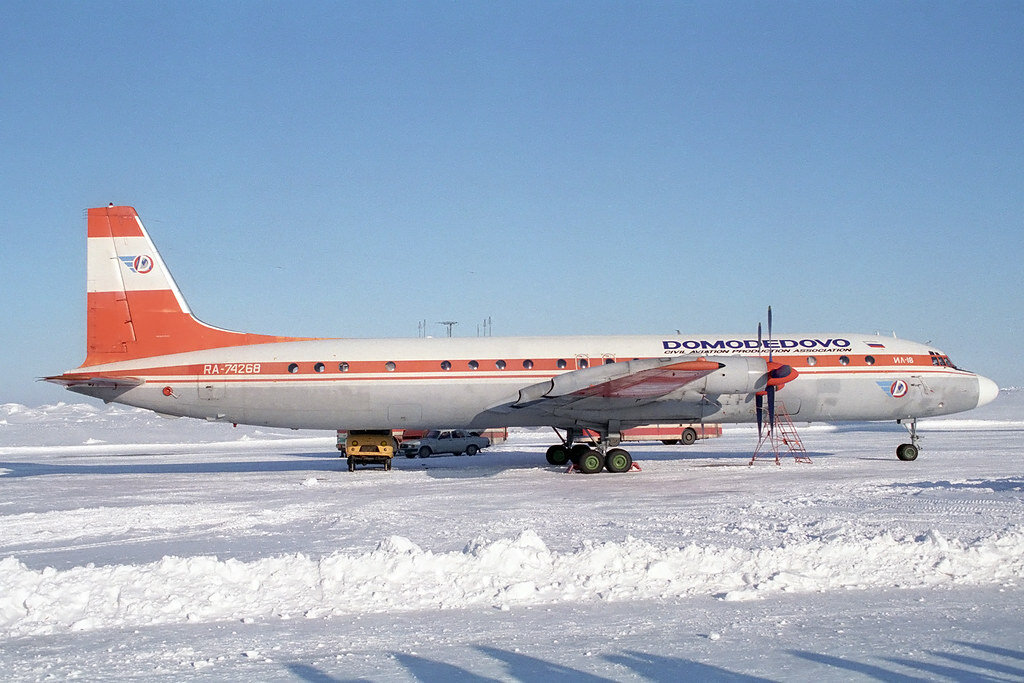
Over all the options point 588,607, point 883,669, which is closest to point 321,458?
point 588,607

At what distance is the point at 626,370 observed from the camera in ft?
62.6

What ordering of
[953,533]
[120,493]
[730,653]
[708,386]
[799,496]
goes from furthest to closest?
[708,386] → [120,493] → [799,496] → [953,533] → [730,653]

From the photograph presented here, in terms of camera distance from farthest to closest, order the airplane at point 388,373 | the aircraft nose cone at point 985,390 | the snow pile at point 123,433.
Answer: the snow pile at point 123,433, the aircraft nose cone at point 985,390, the airplane at point 388,373

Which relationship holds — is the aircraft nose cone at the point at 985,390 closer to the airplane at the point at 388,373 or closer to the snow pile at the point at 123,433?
the airplane at the point at 388,373

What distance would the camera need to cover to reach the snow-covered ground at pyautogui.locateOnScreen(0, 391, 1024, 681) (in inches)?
240

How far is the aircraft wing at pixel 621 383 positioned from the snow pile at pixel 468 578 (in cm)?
963

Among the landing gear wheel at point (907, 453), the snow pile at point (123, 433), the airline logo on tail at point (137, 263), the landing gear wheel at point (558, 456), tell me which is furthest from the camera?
the snow pile at point (123, 433)

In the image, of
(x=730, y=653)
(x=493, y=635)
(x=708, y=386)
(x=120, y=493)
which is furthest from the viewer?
(x=708, y=386)

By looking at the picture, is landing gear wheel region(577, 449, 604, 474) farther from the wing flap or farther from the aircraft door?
the aircraft door

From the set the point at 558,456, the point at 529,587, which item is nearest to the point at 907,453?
the point at 558,456

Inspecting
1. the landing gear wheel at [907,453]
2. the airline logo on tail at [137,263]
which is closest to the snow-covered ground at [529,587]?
the landing gear wheel at [907,453]

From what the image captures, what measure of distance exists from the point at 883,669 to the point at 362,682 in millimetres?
3794

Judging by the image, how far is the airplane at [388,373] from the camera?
847 inches

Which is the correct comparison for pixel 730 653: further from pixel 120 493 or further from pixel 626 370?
pixel 120 493
